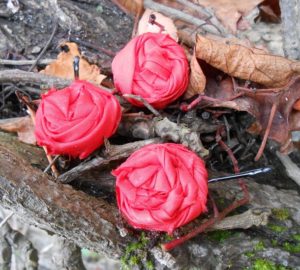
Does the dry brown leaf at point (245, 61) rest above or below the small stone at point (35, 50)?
above

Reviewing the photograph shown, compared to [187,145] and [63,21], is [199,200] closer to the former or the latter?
[187,145]

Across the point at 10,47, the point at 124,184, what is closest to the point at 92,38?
the point at 10,47

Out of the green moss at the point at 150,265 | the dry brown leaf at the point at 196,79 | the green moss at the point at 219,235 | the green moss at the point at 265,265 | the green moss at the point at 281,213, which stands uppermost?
the dry brown leaf at the point at 196,79

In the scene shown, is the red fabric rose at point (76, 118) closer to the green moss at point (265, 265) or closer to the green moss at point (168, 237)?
the green moss at point (168, 237)

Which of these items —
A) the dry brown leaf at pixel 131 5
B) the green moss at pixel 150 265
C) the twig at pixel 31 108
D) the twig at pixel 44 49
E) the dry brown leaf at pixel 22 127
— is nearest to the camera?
the green moss at pixel 150 265

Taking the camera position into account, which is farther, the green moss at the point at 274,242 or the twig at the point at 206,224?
the green moss at the point at 274,242

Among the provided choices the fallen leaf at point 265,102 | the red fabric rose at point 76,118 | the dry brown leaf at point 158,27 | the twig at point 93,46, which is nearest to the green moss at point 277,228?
the fallen leaf at point 265,102
